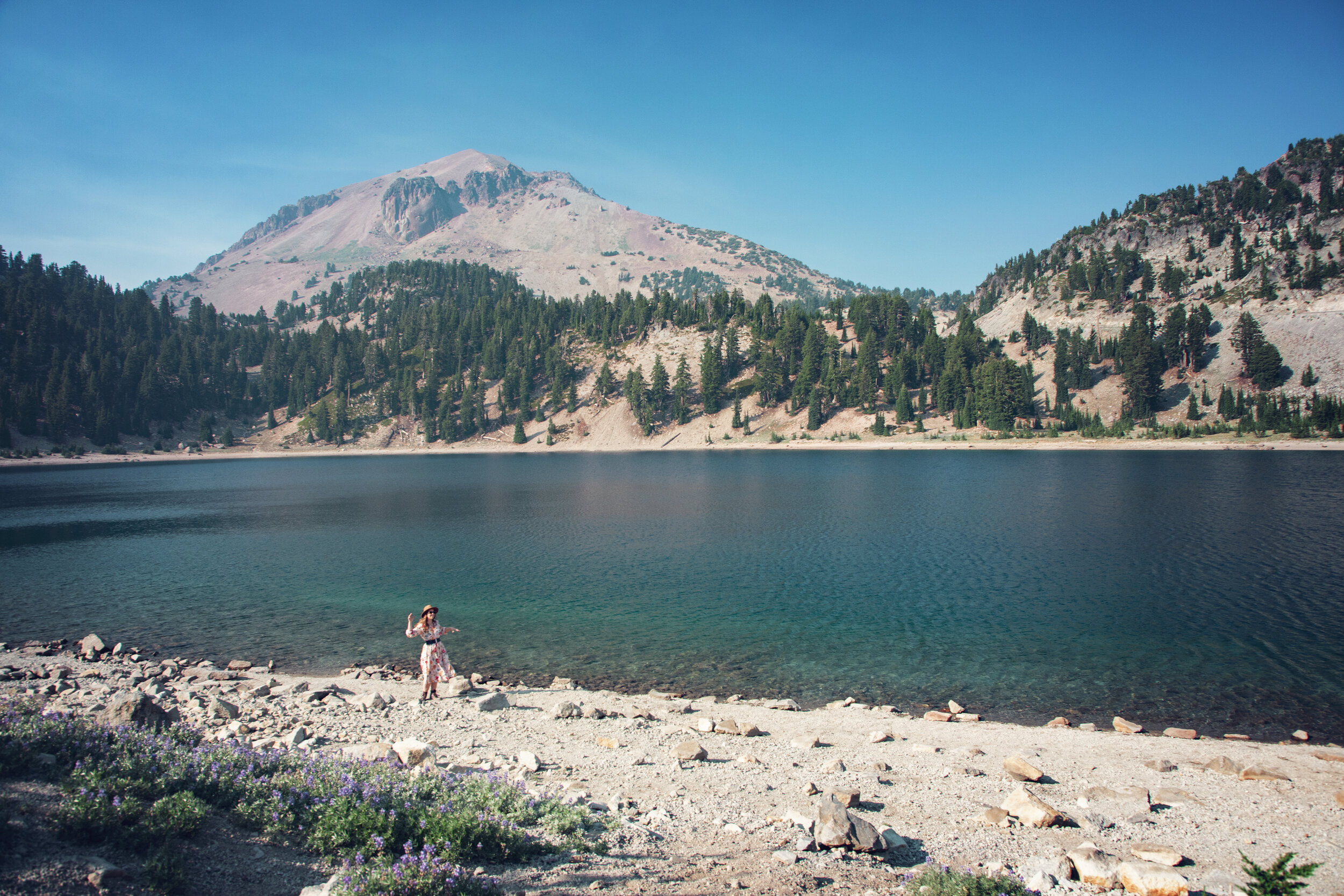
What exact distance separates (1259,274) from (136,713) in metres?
230

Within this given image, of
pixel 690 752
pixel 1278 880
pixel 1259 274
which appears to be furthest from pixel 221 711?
pixel 1259 274

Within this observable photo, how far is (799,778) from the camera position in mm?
12938

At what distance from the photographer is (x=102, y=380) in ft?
611

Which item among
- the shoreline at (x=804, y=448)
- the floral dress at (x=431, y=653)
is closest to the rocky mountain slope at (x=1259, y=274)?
the shoreline at (x=804, y=448)

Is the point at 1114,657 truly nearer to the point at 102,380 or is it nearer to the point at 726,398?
the point at 726,398

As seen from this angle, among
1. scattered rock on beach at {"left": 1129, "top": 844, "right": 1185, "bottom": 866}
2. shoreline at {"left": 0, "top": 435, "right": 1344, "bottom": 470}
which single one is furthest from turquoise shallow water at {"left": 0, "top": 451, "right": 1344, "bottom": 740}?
shoreline at {"left": 0, "top": 435, "right": 1344, "bottom": 470}

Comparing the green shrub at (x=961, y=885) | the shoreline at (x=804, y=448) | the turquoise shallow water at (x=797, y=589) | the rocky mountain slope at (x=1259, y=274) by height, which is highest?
the rocky mountain slope at (x=1259, y=274)

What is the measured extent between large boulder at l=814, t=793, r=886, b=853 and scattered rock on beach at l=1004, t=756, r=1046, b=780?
16.3 feet

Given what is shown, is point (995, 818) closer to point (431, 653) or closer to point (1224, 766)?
point (1224, 766)

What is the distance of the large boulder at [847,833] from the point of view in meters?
9.37

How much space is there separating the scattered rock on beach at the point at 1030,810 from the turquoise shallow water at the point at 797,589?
29.0 feet

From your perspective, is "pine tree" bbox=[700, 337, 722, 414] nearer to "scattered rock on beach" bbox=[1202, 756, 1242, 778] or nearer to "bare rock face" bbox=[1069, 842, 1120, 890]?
"scattered rock on beach" bbox=[1202, 756, 1242, 778]

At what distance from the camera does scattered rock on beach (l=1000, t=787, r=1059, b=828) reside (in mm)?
10461

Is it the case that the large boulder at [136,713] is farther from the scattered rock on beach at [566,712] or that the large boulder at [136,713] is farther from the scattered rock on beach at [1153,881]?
the scattered rock on beach at [1153,881]
